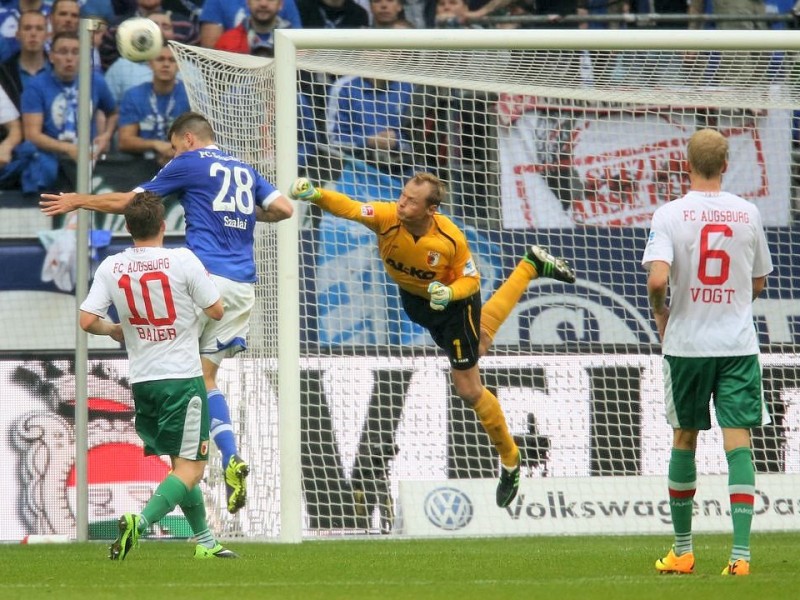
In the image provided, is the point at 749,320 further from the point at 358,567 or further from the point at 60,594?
the point at 60,594

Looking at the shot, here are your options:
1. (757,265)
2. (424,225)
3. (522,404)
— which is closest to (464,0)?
(522,404)

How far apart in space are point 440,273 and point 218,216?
1.41 m

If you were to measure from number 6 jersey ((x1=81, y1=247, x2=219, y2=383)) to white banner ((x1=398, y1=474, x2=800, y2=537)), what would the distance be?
10.8 ft

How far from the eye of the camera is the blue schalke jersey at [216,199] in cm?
741

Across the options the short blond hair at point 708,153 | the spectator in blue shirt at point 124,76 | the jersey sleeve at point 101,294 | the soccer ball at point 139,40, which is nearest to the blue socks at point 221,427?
the jersey sleeve at point 101,294

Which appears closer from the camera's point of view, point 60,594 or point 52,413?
point 60,594

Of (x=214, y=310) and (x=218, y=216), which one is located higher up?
(x=218, y=216)

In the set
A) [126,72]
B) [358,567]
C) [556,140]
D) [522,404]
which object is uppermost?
[126,72]

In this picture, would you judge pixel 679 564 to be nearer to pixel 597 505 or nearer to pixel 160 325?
pixel 160 325

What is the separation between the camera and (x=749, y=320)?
18.6 ft

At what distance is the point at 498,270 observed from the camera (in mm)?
10633

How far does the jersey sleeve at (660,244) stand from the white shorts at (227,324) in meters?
2.77

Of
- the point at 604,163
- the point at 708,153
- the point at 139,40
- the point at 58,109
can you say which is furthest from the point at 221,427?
the point at 58,109

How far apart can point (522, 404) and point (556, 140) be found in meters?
2.25
